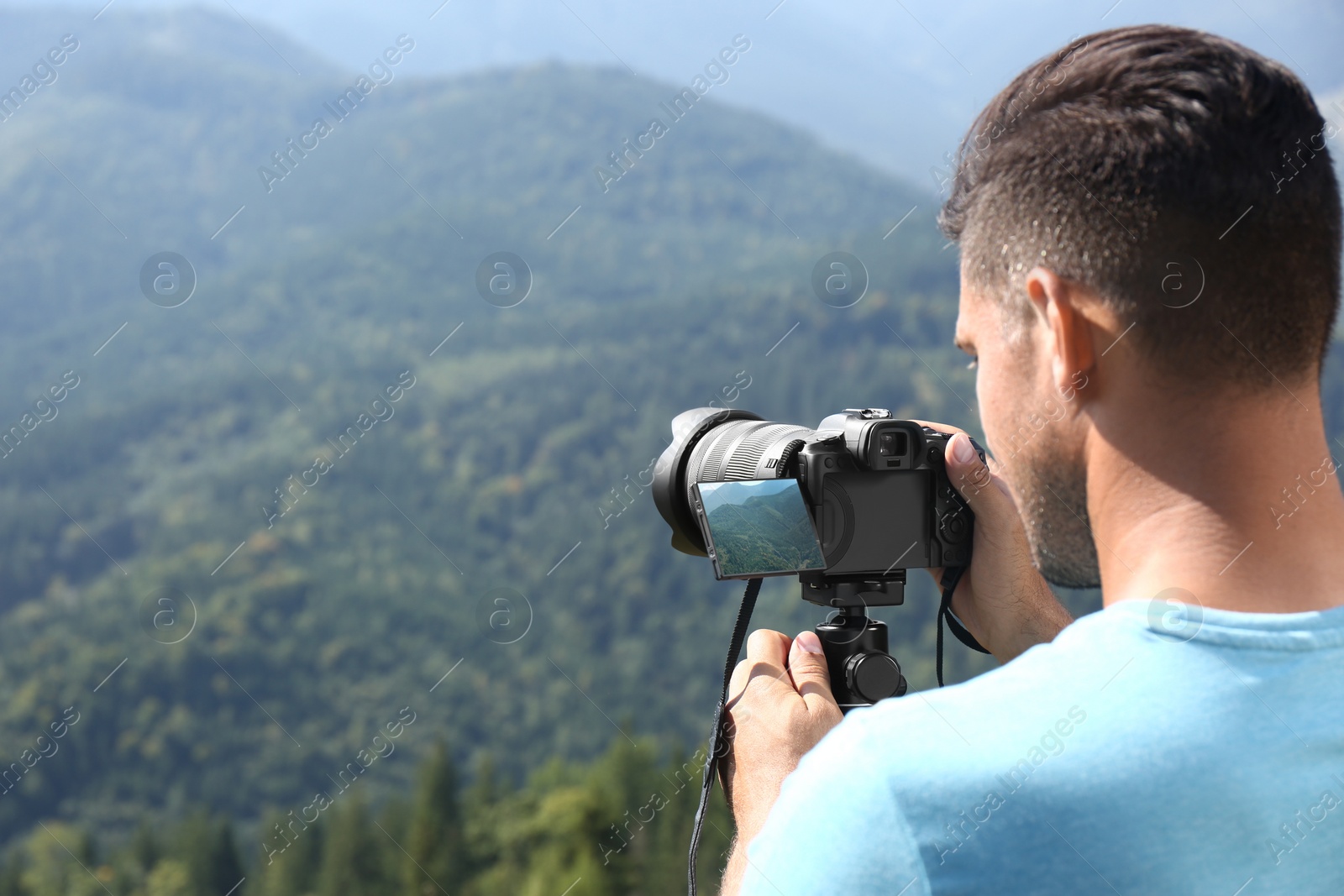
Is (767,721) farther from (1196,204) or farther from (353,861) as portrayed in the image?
(353,861)

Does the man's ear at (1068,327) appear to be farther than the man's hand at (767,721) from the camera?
No

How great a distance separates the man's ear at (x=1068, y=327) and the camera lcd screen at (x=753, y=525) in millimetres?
706

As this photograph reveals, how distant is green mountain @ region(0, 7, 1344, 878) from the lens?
2571 inches

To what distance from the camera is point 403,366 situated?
118750 millimetres

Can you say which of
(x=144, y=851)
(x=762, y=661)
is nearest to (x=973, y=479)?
(x=762, y=661)

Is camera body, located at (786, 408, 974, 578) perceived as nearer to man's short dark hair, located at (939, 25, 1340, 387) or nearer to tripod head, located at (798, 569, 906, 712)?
tripod head, located at (798, 569, 906, 712)

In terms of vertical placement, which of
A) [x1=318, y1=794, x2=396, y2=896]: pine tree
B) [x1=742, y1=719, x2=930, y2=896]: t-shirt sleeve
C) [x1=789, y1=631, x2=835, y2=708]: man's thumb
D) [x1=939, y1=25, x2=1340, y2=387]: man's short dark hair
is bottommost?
[x1=318, y1=794, x2=396, y2=896]: pine tree

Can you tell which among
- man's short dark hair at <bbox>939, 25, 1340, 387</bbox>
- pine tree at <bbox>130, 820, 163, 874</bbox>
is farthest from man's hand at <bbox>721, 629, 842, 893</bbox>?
pine tree at <bbox>130, 820, 163, 874</bbox>

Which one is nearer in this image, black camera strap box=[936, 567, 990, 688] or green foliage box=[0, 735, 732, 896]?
black camera strap box=[936, 567, 990, 688]

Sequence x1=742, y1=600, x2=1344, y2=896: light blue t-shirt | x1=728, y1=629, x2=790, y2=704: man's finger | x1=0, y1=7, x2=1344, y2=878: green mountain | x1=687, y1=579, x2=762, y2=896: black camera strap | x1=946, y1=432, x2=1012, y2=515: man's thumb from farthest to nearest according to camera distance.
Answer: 1. x1=0, y1=7, x2=1344, y2=878: green mountain
2. x1=946, y1=432, x2=1012, y2=515: man's thumb
3. x1=728, y1=629, x2=790, y2=704: man's finger
4. x1=687, y1=579, x2=762, y2=896: black camera strap
5. x1=742, y1=600, x2=1344, y2=896: light blue t-shirt

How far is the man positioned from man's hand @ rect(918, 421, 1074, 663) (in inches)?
25.2

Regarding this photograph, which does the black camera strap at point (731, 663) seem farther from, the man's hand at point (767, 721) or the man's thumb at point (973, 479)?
the man's thumb at point (973, 479)

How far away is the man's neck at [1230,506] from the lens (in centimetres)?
104

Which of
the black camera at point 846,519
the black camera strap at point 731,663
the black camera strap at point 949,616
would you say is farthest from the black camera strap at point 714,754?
the black camera strap at point 949,616
